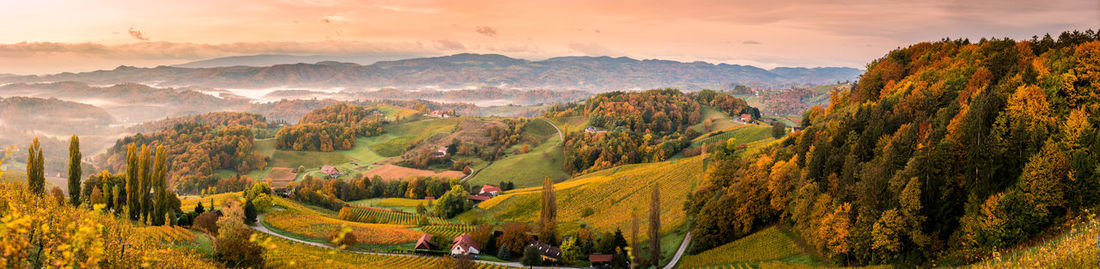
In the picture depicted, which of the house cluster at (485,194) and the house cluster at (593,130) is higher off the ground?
the house cluster at (593,130)

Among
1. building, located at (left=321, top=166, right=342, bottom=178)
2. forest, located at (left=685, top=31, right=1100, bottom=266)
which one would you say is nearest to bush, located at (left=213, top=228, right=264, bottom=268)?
forest, located at (left=685, top=31, right=1100, bottom=266)

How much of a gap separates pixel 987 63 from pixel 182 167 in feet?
559

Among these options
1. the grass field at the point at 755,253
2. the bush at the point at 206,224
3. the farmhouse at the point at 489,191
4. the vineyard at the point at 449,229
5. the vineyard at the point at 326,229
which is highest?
the grass field at the point at 755,253

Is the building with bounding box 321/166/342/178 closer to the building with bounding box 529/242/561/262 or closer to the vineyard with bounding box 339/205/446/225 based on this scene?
the vineyard with bounding box 339/205/446/225

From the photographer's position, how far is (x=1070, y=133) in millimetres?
30281

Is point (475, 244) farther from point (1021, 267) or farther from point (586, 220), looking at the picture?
point (1021, 267)

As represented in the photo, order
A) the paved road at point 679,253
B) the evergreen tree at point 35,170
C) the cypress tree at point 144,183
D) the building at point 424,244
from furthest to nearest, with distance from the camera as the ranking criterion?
the building at point 424,244 < the cypress tree at point 144,183 < the paved road at point 679,253 < the evergreen tree at point 35,170

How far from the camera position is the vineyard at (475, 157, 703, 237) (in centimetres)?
6256

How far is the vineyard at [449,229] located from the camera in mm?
65125

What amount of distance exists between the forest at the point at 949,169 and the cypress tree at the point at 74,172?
5724 centimetres

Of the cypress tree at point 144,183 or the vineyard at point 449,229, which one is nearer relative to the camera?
the cypress tree at point 144,183

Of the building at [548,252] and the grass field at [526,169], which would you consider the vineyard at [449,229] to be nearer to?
the building at [548,252]

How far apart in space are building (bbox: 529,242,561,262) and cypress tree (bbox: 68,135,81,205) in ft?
141

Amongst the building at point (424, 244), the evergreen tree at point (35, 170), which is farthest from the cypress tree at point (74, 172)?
the building at point (424, 244)
